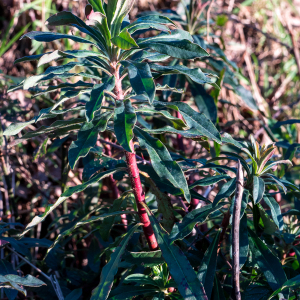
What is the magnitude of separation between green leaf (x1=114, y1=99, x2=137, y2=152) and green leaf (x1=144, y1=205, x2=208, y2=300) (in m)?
0.34

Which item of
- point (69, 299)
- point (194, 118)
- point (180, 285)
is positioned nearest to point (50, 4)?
point (194, 118)

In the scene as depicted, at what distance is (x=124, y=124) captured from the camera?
34.2 inches

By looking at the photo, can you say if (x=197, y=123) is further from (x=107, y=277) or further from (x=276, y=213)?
(x=107, y=277)

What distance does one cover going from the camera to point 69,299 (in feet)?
3.70

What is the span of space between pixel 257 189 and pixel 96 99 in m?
0.54

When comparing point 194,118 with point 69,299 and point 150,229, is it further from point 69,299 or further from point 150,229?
point 69,299

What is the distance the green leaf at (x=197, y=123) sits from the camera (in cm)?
95

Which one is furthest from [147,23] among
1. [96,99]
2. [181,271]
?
[181,271]

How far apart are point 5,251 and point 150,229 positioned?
3.78ft

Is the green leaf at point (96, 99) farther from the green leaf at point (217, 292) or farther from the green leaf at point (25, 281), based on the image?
the green leaf at point (217, 292)

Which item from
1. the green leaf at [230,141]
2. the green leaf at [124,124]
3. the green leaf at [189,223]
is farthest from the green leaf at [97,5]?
the green leaf at [189,223]

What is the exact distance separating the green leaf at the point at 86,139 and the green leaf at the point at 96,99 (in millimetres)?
95

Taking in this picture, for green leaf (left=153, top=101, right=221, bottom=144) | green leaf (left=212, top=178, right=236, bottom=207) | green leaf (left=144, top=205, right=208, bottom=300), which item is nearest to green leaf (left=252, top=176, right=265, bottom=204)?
green leaf (left=212, top=178, right=236, bottom=207)

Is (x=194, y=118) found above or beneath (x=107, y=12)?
beneath
